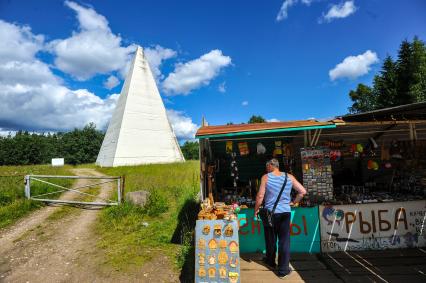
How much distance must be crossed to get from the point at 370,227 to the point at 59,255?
250 inches

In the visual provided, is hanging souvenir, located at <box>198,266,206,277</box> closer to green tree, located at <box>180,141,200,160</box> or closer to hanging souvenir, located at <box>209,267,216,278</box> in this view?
hanging souvenir, located at <box>209,267,216,278</box>

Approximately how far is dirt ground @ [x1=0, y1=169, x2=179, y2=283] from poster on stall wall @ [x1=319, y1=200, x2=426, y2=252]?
301cm

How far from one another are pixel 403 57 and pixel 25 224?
106 feet

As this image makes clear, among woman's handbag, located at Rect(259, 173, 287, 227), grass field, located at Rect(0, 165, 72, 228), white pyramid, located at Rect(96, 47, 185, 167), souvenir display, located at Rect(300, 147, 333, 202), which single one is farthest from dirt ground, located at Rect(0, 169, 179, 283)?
white pyramid, located at Rect(96, 47, 185, 167)

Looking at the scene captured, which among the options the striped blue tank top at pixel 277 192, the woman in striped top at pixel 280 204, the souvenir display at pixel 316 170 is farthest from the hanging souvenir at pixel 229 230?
the souvenir display at pixel 316 170

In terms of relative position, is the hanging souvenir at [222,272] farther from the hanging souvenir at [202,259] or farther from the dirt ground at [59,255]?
Result: the dirt ground at [59,255]

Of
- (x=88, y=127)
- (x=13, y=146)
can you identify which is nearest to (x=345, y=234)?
(x=88, y=127)

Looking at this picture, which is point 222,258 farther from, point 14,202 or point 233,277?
point 14,202

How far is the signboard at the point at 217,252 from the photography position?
4043 millimetres

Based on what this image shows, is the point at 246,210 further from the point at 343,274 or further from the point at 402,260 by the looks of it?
the point at 402,260

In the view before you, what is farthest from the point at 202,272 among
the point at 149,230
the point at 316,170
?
the point at 149,230

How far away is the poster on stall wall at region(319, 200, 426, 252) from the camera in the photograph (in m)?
5.42

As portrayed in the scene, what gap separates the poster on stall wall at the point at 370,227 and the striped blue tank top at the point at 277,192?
149 centimetres

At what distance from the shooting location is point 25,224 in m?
8.16
